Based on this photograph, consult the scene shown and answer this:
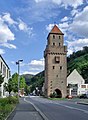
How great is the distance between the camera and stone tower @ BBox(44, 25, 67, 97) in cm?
11144

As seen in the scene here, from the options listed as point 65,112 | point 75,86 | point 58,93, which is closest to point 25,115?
point 65,112

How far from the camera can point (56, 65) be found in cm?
11400

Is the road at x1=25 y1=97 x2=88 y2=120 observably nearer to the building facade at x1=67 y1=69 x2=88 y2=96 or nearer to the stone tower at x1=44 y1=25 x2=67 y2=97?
the stone tower at x1=44 y1=25 x2=67 y2=97

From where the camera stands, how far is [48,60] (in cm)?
11469

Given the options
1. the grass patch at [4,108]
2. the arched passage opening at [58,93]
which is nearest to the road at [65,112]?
the grass patch at [4,108]

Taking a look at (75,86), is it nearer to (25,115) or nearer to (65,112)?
(65,112)

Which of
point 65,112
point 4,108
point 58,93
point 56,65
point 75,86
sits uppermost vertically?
point 56,65

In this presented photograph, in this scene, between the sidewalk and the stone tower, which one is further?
the stone tower

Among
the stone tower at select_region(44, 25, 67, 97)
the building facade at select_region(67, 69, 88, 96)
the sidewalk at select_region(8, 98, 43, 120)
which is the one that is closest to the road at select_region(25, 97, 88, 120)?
the sidewalk at select_region(8, 98, 43, 120)

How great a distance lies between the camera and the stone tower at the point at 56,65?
366ft

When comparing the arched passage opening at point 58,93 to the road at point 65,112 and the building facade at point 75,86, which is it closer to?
the building facade at point 75,86

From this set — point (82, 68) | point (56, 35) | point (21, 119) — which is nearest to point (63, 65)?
point (56, 35)

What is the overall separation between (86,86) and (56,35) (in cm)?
2457

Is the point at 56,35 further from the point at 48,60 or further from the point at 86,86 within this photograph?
the point at 86,86
